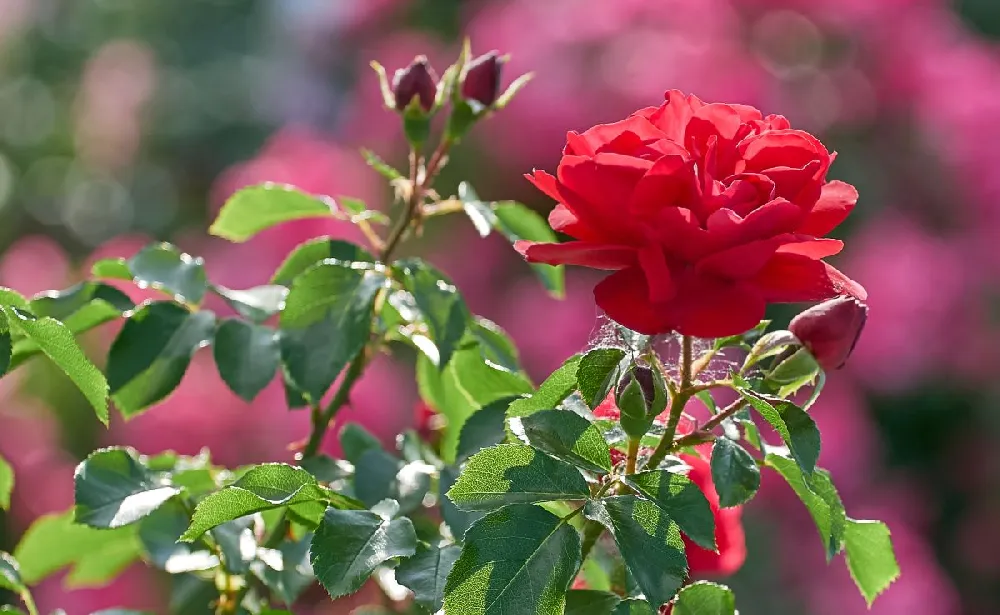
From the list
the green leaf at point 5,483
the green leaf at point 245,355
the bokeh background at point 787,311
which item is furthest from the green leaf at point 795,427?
the bokeh background at point 787,311

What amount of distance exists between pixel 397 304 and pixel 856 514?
1.10 meters

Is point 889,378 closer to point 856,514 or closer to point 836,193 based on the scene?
point 856,514

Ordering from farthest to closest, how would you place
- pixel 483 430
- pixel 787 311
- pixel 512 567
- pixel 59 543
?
pixel 787 311
pixel 59 543
pixel 483 430
pixel 512 567

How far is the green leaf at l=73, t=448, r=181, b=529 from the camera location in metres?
0.45

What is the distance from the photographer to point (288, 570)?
1.69 ft

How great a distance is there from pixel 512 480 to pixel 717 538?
0.49ft

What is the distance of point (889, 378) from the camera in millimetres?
1582

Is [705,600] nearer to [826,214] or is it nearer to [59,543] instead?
[826,214]

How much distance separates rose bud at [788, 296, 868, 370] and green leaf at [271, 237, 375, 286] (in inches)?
8.6

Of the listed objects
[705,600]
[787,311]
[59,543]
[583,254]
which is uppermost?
[583,254]

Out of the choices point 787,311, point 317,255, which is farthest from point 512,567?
point 787,311

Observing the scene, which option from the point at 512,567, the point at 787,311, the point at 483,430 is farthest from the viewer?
the point at 787,311

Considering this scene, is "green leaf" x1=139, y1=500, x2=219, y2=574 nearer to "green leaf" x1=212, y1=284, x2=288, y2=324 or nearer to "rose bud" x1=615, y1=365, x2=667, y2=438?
"green leaf" x1=212, y1=284, x2=288, y2=324

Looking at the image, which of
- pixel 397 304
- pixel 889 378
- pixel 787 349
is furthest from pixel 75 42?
pixel 787 349
